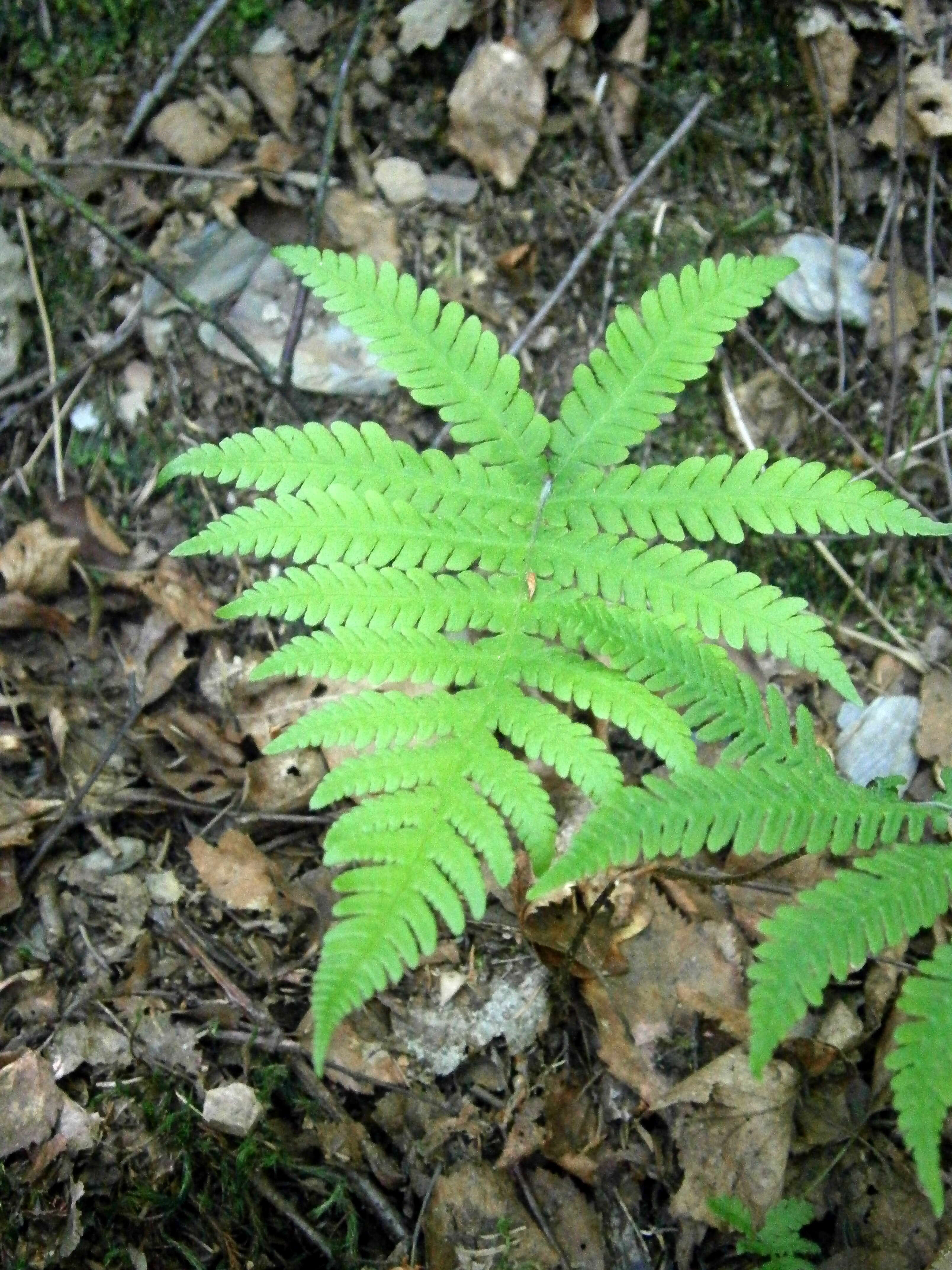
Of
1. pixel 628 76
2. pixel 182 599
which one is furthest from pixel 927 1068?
pixel 628 76

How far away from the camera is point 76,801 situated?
3.14 metres

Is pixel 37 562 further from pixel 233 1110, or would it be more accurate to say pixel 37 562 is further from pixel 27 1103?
pixel 233 1110

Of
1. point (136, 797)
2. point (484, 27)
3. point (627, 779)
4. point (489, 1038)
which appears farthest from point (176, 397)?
point (489, 1038)

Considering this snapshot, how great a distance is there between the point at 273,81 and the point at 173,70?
378mm

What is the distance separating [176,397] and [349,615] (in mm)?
1698

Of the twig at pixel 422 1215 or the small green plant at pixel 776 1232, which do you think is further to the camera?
the twig at pixel 422 1215

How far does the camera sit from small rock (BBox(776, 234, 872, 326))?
152 inches

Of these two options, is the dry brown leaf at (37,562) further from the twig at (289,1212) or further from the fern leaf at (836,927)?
the fern leaf at (836,927)

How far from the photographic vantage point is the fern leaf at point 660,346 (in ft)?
8.94

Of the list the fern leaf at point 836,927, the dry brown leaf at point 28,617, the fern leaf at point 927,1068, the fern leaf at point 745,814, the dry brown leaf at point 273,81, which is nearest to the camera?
the fern leaf at point 927,1068

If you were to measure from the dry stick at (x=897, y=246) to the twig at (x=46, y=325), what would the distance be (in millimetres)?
3083

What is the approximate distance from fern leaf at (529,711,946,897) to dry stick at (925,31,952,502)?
5.61 feet

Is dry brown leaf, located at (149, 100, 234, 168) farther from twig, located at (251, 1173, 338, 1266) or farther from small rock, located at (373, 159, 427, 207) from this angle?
twig, located at (251, 1173, 338, 1266)

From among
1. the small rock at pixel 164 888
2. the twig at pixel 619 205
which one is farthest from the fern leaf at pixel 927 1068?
the twig at pixel 619 205
